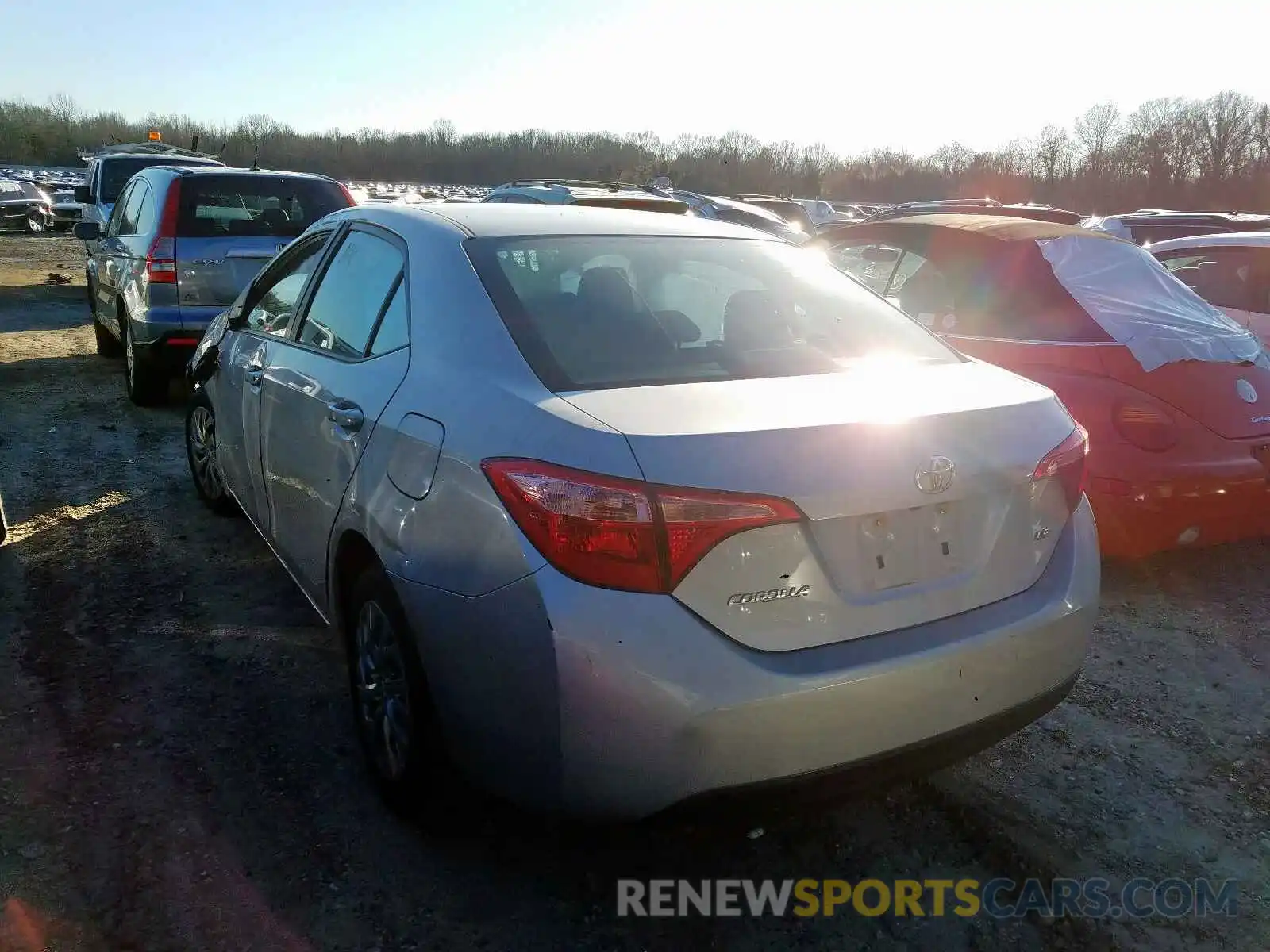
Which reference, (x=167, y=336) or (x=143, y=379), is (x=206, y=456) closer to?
(x=167, y=336)

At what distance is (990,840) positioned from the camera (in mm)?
2646

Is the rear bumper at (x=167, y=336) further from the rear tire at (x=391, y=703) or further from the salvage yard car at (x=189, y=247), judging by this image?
the rear tire at (x=391, y=703)

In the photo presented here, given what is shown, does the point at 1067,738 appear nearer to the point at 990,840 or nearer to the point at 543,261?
the point at 990,840

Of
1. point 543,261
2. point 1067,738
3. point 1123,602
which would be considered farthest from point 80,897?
point 1123,602

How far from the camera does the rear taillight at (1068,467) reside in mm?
2346

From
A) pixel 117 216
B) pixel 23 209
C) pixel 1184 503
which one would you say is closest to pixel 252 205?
pixel 117 216

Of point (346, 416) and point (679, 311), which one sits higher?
point (679, 311)

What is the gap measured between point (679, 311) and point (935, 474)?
3.42 feet

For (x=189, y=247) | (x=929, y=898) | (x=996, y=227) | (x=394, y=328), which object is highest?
(x=996, y=227)

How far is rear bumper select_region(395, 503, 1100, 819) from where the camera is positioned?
75.1 inches

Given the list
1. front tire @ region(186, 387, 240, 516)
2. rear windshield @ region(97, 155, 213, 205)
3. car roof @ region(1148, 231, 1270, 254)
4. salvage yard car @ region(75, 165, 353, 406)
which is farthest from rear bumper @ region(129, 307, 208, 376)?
rear windshield @ region(97, 155, 213, 205)

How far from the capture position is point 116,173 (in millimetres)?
13352

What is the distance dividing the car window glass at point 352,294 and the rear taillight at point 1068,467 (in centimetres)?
187

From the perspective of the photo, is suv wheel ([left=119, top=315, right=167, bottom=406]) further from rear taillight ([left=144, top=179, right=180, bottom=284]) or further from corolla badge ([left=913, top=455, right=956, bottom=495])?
corolla badge ([left=913, top=455, right=956, bottom=495])
